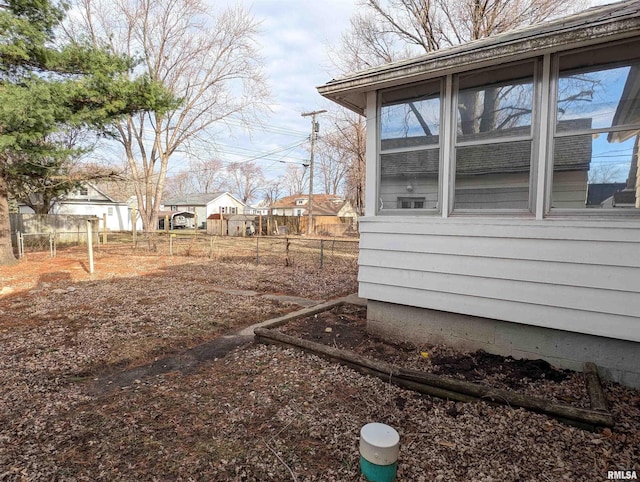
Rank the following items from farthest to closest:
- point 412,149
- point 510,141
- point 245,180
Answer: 1. point 245,180
2. point 412,149
3. point 510,141

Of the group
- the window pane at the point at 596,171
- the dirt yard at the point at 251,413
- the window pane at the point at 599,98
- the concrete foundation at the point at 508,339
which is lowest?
the dirt yard at the point at 251,413

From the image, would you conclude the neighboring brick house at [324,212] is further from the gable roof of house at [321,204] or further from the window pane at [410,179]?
the window pane at [410,179]

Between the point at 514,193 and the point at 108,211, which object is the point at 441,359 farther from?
the point at 108,211

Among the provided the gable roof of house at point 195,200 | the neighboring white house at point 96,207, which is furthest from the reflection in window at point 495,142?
the gable roof of house at point 195,200

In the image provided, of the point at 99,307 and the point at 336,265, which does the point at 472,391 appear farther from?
the point at 336,265

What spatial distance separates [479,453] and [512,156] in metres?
2.52

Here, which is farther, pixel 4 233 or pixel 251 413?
pixel 4 233

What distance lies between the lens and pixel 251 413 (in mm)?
2473

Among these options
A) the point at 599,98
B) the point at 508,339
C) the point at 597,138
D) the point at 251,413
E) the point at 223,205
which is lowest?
the point at 251,413

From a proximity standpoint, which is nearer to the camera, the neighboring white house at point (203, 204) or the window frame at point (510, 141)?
the window frame at point (510, 141)

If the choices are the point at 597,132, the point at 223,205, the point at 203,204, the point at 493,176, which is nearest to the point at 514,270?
the point at 493,176

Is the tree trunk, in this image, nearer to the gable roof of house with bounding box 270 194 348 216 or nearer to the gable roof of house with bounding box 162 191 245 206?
the gable roof of house with bounding box 270 194 348 216

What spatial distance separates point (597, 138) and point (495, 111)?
85 centimetres

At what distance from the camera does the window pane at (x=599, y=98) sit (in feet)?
9.07
